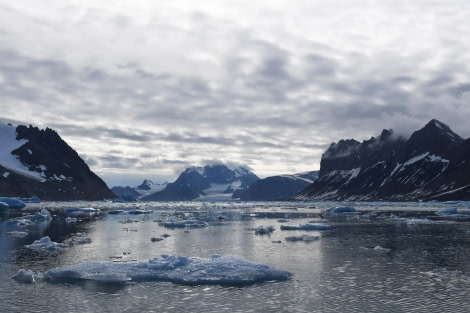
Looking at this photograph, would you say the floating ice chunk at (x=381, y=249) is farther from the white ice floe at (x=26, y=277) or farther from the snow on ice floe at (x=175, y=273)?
the white ice floe at (x=26, y=277)

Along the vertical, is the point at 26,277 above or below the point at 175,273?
below

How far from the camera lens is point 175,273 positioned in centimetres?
3322

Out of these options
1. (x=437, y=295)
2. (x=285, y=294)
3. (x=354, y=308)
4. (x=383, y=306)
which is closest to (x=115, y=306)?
(x=285, y=294)

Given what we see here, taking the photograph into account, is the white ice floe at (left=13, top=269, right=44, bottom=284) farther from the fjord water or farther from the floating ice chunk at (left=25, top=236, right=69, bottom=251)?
the floating ice chunk at (left=25, top=236, right=69, bottom=251)

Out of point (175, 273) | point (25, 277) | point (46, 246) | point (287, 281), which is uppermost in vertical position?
point (46, 246)

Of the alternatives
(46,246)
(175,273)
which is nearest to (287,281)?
(175,273)

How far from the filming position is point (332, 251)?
156 feet

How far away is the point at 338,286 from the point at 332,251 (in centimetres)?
1686

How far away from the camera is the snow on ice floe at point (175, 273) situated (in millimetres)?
31938

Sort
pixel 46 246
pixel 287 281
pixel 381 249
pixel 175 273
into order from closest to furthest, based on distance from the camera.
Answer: pixel 287 281, pixel 175 273, pixel 381 249, pixel 46 246

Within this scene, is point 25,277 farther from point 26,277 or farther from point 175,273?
point 175,273

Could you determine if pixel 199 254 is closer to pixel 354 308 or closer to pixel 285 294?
pixel 285 294

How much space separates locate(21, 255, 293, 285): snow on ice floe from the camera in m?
31.9

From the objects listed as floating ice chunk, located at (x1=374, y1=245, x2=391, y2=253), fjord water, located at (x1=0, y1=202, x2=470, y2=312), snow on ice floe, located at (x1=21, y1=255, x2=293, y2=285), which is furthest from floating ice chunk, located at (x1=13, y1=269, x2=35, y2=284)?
floating ice chunk, located at (x1=374, y1=245, x2=391, y2=253)
